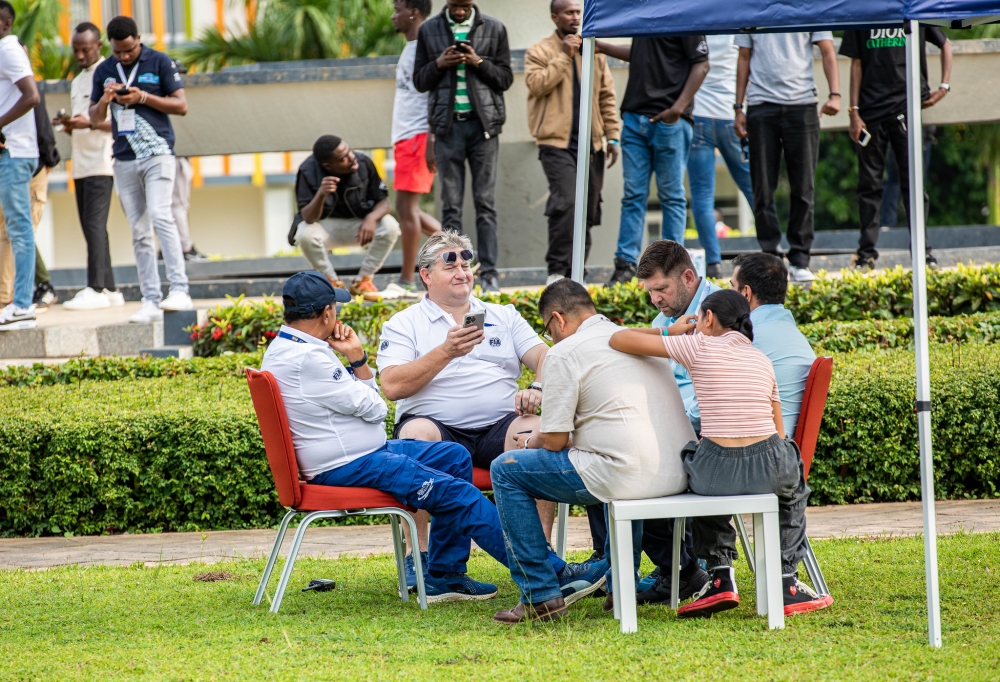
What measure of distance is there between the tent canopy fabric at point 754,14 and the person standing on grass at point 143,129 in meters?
4.79

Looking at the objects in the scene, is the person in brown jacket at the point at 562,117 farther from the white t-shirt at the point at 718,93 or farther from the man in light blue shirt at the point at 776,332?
the man in light blue shirt at the point at 776,332

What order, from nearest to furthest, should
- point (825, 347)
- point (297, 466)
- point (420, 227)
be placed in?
point (297, 466) < point (825, 347) < point (420, 227)

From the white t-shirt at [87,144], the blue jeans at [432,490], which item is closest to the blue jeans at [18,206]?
the white t-shirt at [87,144]

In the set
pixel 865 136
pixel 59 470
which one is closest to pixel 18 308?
pixel 59 470

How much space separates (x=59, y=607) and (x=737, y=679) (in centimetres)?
285

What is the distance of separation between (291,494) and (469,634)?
0.94 meters

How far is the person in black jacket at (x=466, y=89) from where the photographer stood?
8.66 meters

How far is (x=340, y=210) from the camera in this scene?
363 inches

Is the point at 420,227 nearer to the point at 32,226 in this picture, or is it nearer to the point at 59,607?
the point at 32,226

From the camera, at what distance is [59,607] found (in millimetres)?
4957

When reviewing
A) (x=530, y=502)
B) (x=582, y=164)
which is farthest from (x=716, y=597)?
(x=582, y=164)

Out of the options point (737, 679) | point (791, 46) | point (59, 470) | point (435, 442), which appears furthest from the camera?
point (791, 46)

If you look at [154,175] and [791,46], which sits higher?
[791,46]

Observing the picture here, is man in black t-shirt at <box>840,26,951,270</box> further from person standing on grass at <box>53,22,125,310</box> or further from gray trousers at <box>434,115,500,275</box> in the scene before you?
person standing on grass at <box>53,22,125,310</box>
